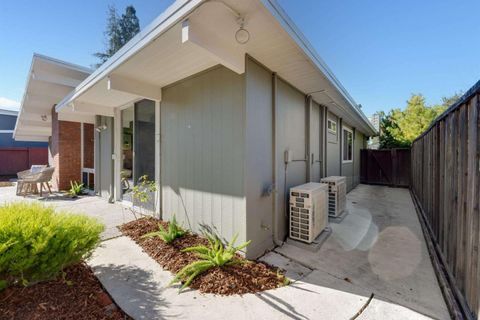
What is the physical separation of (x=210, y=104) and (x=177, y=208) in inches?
78.9

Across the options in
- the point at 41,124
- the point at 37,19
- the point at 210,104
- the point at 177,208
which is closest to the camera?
the point at 210,104

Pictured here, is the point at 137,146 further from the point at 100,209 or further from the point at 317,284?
the point at 317,284

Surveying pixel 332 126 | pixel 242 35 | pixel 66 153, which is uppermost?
pixel 242 35

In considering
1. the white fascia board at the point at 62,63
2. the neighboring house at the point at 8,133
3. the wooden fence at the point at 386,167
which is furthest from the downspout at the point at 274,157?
the neighboring house at the point at 8,133

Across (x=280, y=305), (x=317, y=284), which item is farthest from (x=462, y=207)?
(x=280, y=305)

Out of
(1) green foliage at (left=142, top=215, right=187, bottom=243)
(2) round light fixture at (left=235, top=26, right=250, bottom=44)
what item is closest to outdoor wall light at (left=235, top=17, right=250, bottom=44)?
(2) round light fixture at (left=235, top=26, right=250, bottom=44)

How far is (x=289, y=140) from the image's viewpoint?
12.7 ft

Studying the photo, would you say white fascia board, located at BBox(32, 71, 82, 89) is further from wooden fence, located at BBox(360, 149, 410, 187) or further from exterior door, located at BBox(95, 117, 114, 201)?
wooden fence, located at BBox(360, 149, 410, 187)

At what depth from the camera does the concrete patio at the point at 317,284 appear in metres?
1.93

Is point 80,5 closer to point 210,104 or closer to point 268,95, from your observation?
point 210,104

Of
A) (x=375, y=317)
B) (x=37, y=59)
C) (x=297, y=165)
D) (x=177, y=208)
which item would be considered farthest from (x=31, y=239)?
(x=37, y=59)

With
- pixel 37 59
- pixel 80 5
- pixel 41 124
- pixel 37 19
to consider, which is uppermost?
pixel 80 5

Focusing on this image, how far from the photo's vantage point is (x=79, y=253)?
87.2 inches

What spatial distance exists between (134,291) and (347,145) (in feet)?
28.2
